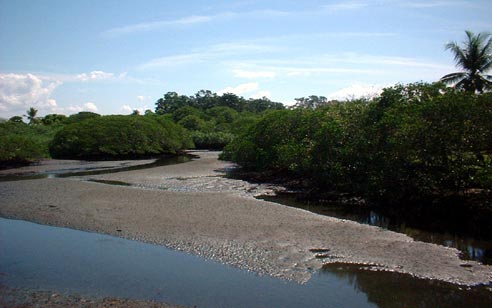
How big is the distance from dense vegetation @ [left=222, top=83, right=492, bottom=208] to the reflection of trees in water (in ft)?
19.3

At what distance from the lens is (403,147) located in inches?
669

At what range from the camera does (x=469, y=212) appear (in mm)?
16109

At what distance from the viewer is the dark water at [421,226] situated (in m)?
12.1

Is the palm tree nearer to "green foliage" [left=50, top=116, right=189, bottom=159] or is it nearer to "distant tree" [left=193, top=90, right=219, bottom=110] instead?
"green foliage" [left=50, top=116, right=189, bottom=159]

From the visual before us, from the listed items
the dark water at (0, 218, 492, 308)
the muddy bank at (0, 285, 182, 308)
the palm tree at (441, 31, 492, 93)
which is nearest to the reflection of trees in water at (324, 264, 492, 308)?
the dark water at (0, 218, 492, 308)

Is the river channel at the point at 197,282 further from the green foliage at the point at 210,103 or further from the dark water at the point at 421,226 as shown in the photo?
the green foliage at the point at 210,103

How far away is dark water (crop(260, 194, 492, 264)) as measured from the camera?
39.8ft

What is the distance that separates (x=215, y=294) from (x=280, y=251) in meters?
3.04

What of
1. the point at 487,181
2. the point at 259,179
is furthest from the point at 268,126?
the point at 487,181

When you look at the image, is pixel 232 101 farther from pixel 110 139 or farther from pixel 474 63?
pixel 474 63

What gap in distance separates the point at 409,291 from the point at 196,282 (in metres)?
4.55

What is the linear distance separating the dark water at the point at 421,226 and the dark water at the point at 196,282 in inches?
132

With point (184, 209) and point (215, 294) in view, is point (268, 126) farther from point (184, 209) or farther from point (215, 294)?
point (215, 294)

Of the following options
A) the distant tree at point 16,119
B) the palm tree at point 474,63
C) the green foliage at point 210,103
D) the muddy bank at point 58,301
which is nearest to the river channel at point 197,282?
the muddy bank at point 58,301
